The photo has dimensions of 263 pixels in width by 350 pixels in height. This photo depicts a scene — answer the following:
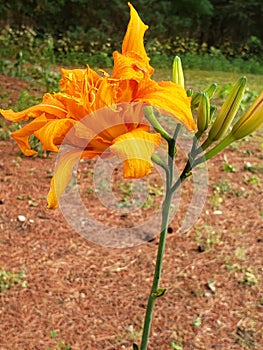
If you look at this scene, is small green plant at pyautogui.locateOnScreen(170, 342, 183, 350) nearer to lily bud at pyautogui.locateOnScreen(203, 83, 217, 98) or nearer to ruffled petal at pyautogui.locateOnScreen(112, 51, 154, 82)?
lily bud at pyautogui.locateOnScreen(203, 83, 217, 98)

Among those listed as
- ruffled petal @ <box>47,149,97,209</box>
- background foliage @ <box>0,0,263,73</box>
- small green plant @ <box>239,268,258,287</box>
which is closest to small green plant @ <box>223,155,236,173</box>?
small green plant @ <box>239,268,258,287</box>

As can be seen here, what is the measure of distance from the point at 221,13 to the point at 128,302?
11.2 metres

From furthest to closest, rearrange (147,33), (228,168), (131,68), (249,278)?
(147,33)
(228,168)
(249,278)
(131,68)

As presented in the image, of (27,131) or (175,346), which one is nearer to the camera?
(27,131)

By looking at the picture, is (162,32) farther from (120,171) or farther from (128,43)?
(128,43)

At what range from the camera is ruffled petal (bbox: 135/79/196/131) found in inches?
35.4

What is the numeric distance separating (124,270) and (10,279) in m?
0.66

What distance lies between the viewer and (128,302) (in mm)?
2850

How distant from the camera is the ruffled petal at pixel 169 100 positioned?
0.90 m

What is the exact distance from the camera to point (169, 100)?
0.91 metres

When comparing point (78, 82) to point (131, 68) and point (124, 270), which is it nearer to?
point (131, 68)

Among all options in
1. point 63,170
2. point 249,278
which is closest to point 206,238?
point 249,278

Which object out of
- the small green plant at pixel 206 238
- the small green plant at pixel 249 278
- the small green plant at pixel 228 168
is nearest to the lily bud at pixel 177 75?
the small green plant at pixel 249 278

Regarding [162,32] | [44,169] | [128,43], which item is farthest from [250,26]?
[128,43]
